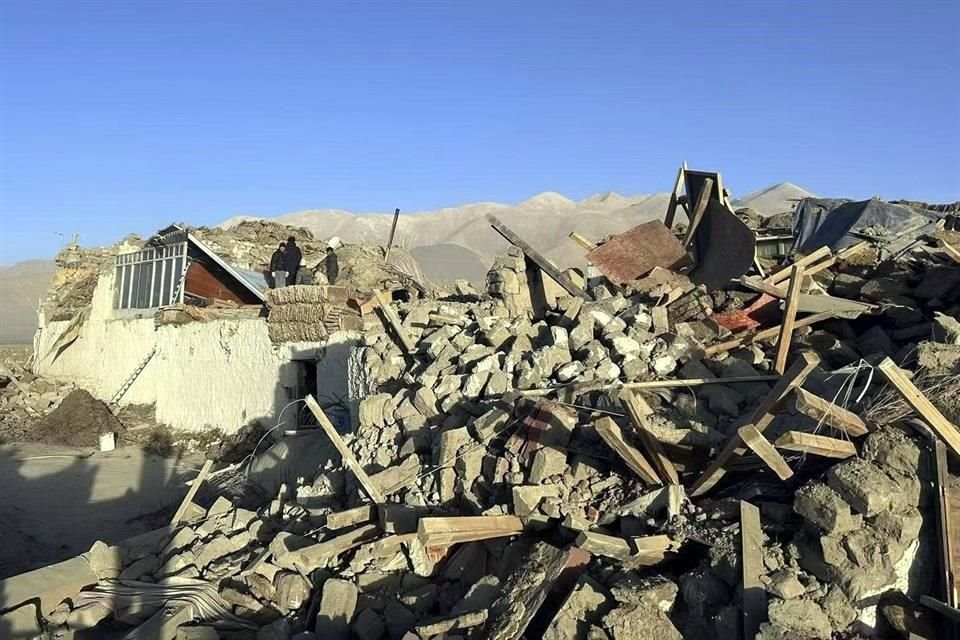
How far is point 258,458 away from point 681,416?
237 inches

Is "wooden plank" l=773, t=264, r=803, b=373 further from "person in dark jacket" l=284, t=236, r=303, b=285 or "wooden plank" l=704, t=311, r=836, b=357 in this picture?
"person in dark jacket" l=284, t=236, r=303, b=285

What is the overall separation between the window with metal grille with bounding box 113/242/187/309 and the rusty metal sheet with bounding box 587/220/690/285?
11400 millimetres

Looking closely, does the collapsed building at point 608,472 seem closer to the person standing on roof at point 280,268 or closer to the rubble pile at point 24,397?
the person standing on roof at point 280,268

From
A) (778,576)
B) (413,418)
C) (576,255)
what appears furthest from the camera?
(576,255)

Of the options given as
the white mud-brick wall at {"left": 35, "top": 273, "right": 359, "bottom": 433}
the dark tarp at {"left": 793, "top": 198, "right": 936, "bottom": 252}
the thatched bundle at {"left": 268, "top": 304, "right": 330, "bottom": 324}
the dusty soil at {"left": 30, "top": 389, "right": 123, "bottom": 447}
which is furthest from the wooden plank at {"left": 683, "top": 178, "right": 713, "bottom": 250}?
the dusty soil at {"left": 30, "top": 389, "right": 123, "bottom": 447}

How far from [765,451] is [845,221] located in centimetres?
983

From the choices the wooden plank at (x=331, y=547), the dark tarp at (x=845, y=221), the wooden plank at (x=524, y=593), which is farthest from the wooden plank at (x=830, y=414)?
the dark tarp at (x=845, y=221)

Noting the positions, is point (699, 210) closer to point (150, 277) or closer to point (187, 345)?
point (187, 345)

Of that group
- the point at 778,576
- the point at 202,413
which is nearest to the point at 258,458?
the point at 202,413

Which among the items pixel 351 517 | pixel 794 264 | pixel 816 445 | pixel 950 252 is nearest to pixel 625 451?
pixel 816 445

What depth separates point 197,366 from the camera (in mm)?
14586

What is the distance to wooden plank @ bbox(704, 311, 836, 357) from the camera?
24.0 feet

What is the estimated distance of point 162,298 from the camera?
17.1 m

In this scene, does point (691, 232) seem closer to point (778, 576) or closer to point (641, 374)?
point (641, 374)
